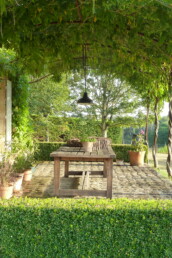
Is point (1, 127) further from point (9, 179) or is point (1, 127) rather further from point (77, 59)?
point (77, 59)

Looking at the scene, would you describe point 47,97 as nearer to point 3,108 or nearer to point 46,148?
point 46,148

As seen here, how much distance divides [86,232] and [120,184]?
13.1 ft

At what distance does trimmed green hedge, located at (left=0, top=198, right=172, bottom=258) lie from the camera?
3.03 meters

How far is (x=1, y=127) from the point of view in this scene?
6910mm

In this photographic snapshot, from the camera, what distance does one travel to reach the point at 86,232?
3037 mm

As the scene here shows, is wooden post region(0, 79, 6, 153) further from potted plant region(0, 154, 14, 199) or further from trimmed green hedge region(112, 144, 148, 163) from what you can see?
trimmed green hedge region(112, 144, 148, 163)

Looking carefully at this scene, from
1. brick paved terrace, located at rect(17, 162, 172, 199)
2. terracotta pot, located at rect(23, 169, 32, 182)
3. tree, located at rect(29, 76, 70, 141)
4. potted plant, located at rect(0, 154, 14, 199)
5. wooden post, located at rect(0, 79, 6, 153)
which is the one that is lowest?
brick paved terrace, located at rect(17, 162, 172, 199)

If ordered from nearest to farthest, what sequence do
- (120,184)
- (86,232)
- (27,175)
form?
(86,232), (120,184), (27,175)

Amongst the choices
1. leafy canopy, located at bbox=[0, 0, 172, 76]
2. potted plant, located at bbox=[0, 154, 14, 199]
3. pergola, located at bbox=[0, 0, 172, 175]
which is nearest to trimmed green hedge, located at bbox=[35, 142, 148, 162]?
pergola, located at bbox=[0, 0, 172, 175]

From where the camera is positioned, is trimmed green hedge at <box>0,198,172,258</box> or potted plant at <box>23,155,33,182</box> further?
potted plant at <box>23,155,33,182</box>

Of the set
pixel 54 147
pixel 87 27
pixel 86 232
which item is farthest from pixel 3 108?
pixel 86 232

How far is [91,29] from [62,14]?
73 centimetres

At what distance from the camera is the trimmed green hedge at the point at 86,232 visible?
3.03 metres

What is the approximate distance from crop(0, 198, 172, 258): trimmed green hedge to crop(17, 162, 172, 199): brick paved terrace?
260cm
